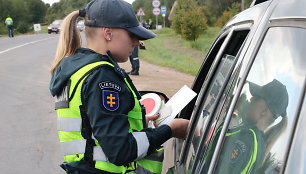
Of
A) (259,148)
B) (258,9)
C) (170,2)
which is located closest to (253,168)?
(259,148)

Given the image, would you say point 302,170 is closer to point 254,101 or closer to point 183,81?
point 254,101

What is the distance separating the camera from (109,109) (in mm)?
1744

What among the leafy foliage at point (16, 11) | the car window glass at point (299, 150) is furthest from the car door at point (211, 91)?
the leafy foliage at point (16, 11)

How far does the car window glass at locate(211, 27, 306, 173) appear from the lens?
1075 millimetres

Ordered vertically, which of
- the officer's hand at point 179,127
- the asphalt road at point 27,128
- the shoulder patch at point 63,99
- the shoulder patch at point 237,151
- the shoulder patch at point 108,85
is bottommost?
the asphalt road at point 27,128

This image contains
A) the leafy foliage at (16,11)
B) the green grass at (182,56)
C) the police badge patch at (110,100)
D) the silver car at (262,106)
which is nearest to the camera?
the silver car at (262,106)

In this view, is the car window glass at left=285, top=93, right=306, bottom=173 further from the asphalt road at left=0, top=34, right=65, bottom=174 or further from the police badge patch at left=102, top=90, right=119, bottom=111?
the asphalt road at left=0, top=34, right=65, bottom=174

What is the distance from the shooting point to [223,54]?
2.18 meters

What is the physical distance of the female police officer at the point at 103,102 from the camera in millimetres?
1765

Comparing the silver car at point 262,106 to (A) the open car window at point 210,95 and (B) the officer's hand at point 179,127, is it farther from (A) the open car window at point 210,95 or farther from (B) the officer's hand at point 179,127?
(B) the officer's hand at point 179,127

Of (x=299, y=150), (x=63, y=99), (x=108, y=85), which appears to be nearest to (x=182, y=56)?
(x=63, y=99)

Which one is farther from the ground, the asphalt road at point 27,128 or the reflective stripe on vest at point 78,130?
the reflective stripe on vest at point 78,130

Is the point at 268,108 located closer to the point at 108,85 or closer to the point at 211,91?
the point at 108,85

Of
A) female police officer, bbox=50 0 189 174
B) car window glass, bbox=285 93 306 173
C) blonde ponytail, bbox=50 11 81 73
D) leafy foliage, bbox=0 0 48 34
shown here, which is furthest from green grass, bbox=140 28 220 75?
leafy foliage, bbox=0 0 48 34
